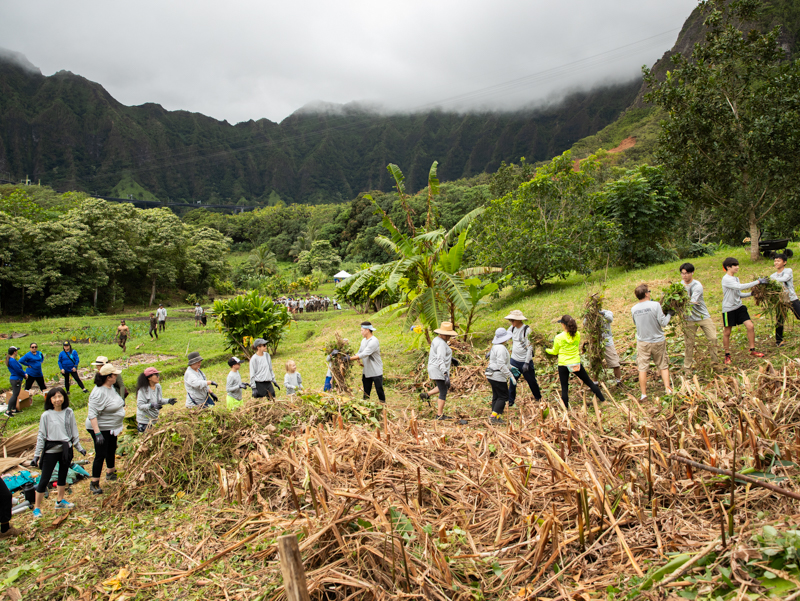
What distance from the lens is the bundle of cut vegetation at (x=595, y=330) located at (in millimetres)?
6518

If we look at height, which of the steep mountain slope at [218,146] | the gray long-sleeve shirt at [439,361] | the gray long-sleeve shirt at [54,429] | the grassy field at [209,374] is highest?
the steep mountain slope at [218,146]

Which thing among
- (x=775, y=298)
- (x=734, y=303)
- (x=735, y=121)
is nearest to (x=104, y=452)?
(x=734, y=303)

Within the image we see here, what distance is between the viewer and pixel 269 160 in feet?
598

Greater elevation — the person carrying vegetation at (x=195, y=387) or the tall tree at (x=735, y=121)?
the tall tree at (x=735, y=121)

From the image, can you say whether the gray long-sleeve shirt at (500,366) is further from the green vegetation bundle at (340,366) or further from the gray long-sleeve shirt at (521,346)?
the green vegetation bundle at (340,366)

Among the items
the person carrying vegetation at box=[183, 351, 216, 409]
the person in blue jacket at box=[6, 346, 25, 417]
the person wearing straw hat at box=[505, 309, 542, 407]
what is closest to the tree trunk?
the person wearing straw hat at box=[505, 309, 542, 407]

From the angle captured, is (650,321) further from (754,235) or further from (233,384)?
(754,235)

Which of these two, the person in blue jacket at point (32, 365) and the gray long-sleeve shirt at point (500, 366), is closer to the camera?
the gray long-sleeve shirt at point (500, 366)

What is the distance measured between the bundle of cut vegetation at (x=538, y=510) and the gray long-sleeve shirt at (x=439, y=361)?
2.40m

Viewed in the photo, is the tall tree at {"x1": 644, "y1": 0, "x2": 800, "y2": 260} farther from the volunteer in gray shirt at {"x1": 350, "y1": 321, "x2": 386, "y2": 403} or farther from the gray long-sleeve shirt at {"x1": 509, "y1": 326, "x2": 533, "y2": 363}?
the volunteer in gray shirt at {"x1": 350, "y1": 321, "x2": 386, "y2": 403}

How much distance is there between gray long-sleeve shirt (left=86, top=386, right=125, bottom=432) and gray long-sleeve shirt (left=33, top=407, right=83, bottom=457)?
0.25 meters

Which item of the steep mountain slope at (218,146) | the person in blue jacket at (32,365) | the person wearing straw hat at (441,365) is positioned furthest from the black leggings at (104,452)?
the steep mountain slope at (218,146)

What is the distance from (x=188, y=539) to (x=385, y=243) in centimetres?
818

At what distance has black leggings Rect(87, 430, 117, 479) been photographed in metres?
5.43
